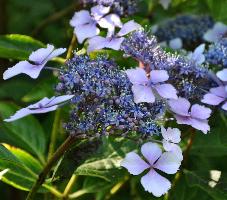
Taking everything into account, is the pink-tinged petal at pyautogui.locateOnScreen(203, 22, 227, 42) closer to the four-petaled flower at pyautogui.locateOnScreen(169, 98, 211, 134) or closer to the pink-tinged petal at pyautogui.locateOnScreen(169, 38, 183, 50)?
the pink-tinged petal at pyautogui.locateOnScreen(169, 38, 183, 50)

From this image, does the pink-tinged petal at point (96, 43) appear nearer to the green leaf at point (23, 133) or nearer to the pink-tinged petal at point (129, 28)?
the pink-tinged petal at point (129, 28)

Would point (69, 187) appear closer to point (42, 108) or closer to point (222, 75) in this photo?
point (42, 108)

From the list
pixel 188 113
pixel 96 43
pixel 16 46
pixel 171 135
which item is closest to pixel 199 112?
pixel 188 113

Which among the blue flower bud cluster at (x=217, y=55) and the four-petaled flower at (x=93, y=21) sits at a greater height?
the four-petaled flower at (x=93, y=21)

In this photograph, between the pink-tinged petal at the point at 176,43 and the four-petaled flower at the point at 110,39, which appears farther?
the pink-tinged petal at the point at 176,43

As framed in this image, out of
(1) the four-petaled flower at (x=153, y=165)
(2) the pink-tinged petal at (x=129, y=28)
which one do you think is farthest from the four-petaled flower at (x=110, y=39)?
(1) the four-petaled flower at (x=153, y=165)
